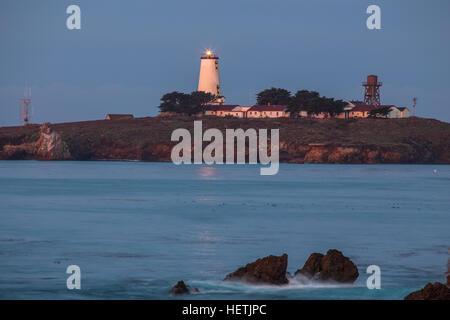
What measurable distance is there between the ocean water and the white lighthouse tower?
79900 millimetres

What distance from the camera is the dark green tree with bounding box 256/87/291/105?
142 meters

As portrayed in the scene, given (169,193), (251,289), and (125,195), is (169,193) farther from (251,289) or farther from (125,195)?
(251,289)

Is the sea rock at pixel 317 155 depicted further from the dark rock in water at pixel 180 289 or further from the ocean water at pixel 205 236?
the dark rock in water at pixel 180 289

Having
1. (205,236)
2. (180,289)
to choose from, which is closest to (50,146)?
(205,236)

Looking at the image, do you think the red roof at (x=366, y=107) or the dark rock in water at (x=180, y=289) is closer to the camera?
the dark rock in water at (x=180, y=289)

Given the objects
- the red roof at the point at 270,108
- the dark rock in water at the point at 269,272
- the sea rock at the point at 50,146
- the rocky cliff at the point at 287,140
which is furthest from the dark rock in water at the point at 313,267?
the red roof at the point at 270,108

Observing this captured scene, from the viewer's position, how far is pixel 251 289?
18.9 metres

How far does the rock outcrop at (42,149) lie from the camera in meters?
120

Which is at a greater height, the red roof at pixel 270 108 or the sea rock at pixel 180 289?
the red roof at pixel 270 108

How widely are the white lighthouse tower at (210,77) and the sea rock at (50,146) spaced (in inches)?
1175

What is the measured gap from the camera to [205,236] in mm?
31578

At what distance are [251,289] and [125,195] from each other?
38.5 metres

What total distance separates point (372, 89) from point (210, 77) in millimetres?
29994
